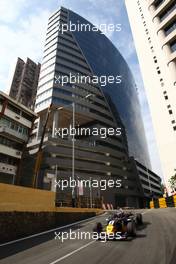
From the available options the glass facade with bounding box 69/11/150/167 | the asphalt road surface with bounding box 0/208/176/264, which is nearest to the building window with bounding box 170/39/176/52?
the asphalt road surface with bounding box 0/208/176/264

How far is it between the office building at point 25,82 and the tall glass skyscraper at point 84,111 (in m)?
18.9

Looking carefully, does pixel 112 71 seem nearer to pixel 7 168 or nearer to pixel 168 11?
pixel 168 11

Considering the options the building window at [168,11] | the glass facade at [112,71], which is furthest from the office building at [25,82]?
the building window at [168,11]

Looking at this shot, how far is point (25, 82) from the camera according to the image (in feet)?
298

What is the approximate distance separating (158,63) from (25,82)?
69.4 m

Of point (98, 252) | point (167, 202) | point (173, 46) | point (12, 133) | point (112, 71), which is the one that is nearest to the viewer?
point (98, 252)

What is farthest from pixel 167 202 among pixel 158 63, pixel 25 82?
pixel 25 82

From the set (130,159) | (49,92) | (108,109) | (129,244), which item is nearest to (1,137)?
(49,92)

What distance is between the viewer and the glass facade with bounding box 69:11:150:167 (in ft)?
271

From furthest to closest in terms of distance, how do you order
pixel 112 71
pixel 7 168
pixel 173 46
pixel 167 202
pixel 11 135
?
pixel 112 71 < pixel 11 135 < pixel 7 168 < pixel 167 202 < pixel 173 46

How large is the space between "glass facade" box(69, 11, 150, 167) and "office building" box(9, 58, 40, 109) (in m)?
28.0

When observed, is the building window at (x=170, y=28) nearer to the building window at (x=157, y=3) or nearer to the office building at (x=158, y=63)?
the office building at (x=158, y=63)

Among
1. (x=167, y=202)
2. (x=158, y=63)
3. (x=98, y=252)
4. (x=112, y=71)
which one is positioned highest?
(x=112, y=71)

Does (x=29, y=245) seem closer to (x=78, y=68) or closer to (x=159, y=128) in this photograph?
(x=159, y=128)
